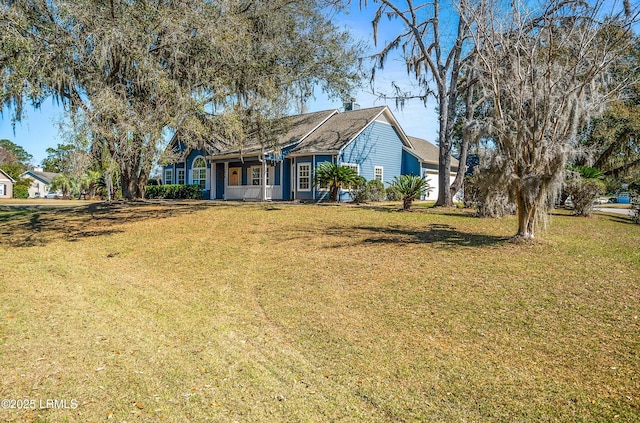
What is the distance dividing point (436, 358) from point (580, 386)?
130 cm

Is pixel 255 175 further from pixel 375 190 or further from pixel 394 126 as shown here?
pixel 394 126

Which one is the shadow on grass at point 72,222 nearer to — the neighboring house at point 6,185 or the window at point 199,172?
the window at point 199,172

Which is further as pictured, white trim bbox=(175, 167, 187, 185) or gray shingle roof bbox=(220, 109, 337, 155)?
white trim bbox=(175, 167, 187, 185)

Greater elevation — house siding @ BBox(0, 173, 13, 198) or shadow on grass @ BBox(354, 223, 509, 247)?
house siding @ BBox(0, 173, 13, 198)

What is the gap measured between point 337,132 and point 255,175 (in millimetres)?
5497

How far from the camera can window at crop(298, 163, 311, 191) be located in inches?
888

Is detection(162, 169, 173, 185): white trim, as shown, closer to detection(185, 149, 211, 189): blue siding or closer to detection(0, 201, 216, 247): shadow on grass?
detection(185, 149, 211, 189): blue siding

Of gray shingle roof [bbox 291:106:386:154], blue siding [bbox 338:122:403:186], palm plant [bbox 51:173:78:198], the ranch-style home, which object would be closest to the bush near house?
the ranch-style home

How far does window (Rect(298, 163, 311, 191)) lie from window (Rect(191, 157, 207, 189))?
805 cm

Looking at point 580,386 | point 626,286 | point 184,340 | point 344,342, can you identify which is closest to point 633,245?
point 626,286

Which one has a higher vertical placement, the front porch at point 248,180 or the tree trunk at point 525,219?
the front porch at point 248,180

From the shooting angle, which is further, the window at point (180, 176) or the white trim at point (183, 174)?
the window at point (180, 176)

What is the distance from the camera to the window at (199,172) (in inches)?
1097

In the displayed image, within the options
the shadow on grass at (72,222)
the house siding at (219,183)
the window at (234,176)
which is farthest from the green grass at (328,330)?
the house siding at (219,183)
